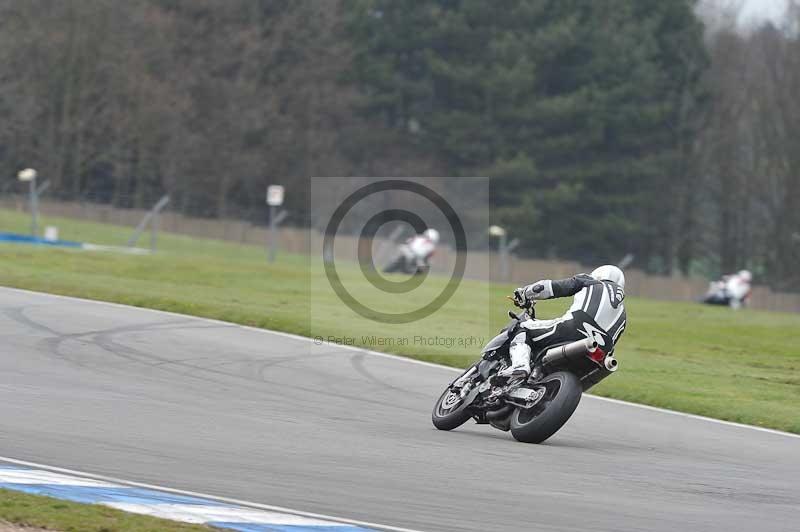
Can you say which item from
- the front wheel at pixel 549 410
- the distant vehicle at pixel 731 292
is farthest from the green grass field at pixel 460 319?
the front wheel at pixel 549 410

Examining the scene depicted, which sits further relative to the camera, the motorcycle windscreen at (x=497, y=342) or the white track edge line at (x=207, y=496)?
the motorcycle windscreen at (x=497, y=342)

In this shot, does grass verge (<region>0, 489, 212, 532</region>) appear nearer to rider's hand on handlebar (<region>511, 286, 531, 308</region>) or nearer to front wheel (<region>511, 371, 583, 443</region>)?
front wheel (<region>511, 371, 583, 443</region>)

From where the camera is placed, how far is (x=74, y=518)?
646 cm

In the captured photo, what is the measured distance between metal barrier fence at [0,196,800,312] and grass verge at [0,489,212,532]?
3947 centimetres

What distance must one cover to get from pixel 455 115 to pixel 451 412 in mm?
53481

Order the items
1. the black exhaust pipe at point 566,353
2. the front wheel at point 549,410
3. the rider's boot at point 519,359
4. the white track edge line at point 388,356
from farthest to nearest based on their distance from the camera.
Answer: the white track edge line at point 388,356 < the rider's boot at point 519,359 < the black exhaust pipe at point 566,353 < the front wheel at point 549,410

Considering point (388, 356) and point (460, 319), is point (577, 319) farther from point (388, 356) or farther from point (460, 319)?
point (460, 319)

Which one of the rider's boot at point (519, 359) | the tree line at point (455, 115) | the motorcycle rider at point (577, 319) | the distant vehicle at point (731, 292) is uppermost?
the tree line at point (455, 115)

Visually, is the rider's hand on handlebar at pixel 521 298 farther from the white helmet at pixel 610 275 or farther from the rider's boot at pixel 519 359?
the white helmet at pixel 610 275

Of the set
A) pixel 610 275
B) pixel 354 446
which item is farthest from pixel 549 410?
pixel 354 446

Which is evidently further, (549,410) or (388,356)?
(388,356)

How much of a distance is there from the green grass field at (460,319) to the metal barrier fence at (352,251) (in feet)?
Result: 42.2

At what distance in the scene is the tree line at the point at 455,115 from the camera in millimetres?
58969

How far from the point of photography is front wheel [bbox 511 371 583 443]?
32.9ft
